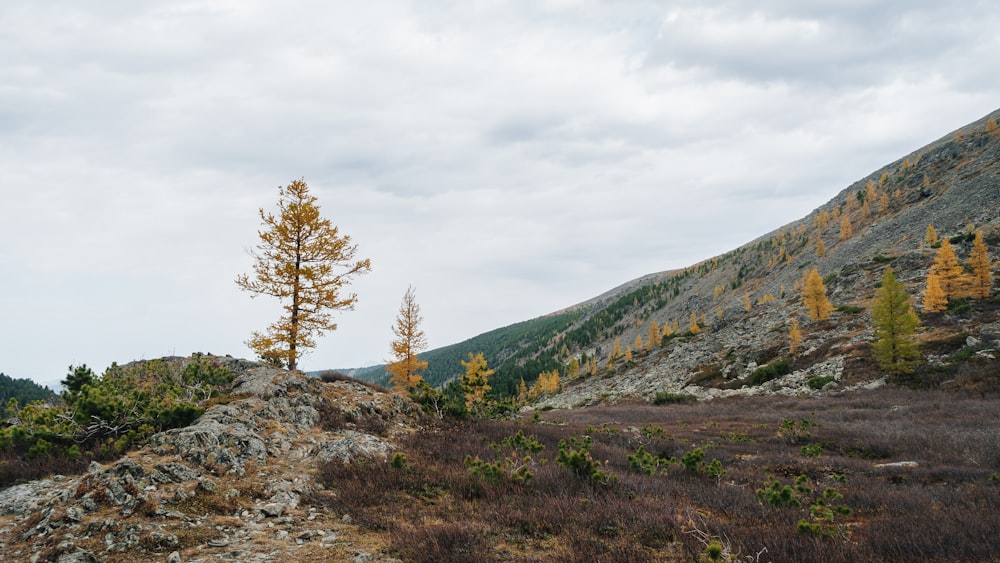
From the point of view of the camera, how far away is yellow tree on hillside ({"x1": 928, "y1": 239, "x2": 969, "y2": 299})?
1463 inches

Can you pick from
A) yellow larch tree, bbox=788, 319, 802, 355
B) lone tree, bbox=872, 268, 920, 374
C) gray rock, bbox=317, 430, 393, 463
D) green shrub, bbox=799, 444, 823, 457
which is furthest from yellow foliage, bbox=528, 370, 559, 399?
gray rock, bbox=317, 430, 393, 463

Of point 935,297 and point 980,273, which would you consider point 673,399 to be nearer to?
point 935,297

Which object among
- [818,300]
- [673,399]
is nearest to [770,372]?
[673,399]

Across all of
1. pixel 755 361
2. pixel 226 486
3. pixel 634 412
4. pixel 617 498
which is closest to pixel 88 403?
pixel 226 486

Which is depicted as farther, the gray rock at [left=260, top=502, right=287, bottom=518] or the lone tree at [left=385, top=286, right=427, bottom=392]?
the lone tree at [left=385, top=286, right=427, bottom=392]

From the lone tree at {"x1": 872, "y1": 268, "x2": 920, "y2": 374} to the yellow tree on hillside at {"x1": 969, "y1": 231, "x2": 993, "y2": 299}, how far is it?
41.1ft

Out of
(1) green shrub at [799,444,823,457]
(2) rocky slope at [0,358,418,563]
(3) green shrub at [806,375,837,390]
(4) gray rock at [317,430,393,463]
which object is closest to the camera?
(2) rocky slope at [0,358,418,563]

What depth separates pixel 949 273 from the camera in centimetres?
3766

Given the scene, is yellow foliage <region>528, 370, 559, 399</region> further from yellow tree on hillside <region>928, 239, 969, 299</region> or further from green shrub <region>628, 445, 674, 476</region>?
green shrub <region>628, 445, 674, 476</region>

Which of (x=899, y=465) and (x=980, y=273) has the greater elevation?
(x=980, y=273)

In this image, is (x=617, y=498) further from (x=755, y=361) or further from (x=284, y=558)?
(x=755, y=361)

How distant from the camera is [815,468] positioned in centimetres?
1310

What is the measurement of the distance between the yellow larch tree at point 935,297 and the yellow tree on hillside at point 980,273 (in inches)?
104

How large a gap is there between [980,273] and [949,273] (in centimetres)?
247
